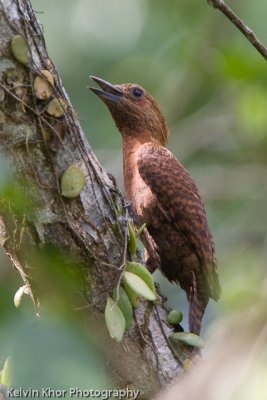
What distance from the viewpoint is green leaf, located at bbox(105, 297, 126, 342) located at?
2.55 meters

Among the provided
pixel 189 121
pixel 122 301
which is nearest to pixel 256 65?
pixel 122 301

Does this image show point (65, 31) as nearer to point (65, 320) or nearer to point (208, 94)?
point (208, 94)

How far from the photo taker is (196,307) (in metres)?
3.79

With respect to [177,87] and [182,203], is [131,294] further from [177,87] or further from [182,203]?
[177,87]

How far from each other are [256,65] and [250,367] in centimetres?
229

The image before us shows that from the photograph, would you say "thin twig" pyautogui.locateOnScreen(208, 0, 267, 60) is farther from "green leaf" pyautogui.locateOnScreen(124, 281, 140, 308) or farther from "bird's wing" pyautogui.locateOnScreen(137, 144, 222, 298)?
"bird's wing" pyautogui.locateOnScreen(137, 144, 222, 298)

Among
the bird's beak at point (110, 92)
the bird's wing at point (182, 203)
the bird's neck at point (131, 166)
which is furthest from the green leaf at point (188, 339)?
the bird's beak at point (110, 92)

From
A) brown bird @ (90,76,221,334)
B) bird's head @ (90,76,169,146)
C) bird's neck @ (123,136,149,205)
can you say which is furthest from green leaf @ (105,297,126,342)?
bird's head @ (90,76,169,146)

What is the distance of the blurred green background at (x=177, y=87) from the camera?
5.55 m

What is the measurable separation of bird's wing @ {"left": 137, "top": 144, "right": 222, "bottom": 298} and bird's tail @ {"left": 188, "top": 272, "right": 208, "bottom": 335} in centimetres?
9

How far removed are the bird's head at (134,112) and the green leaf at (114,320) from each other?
2.03 m

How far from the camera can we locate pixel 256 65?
3.18 meters

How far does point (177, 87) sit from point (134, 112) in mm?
1157

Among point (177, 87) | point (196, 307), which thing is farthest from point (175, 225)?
point (177, 87)
